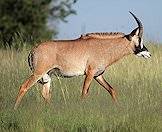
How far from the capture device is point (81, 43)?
10.6 m

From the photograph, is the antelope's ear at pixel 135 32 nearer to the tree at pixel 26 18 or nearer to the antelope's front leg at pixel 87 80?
the antelope's front leg at pixel 87 80

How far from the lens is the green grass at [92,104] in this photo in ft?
23.2

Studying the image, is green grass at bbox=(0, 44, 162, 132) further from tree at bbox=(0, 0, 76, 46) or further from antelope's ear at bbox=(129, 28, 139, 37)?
tree at bbox=(0, 0, 76, 46)

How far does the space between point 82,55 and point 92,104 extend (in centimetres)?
191

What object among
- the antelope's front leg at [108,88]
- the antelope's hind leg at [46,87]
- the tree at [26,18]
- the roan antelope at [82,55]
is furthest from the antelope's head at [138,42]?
the tree at [26,18]

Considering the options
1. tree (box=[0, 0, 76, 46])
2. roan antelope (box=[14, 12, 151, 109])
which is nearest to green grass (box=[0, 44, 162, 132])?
roan antelope (box=[14, 12, 151, 109])

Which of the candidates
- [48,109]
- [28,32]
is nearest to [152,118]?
[48,109]

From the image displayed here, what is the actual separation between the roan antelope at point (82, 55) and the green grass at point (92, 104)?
0.36 m

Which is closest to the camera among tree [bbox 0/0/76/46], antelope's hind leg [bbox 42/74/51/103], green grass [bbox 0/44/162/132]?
green grass [bbox 0/44/162/132]

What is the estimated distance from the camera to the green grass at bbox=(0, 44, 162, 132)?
7.09 meters

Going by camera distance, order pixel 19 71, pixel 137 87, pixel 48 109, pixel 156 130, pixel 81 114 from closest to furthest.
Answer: pixel 156 130, pixel 81 114, pixel 48 109, pixel 137 87, pixel 19 71

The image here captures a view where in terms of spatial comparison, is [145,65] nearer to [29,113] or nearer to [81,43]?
[81,43]

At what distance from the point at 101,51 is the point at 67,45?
688 millimetres

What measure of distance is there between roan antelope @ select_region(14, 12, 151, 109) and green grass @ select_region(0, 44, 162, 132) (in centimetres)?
36
